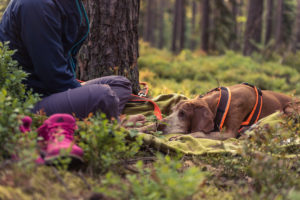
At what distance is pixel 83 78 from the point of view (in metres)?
4.52

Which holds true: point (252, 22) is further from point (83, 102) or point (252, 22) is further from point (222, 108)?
point (83, 102)

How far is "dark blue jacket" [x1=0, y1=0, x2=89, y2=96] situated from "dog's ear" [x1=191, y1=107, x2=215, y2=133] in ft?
5.29

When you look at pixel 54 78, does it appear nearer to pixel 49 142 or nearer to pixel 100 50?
pixel 49 142

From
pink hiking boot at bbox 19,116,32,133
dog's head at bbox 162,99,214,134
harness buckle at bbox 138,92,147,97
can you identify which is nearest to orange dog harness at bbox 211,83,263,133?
dog's head at bbox 162,99,214,134

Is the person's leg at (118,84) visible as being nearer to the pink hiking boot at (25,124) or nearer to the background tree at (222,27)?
the pink hiking boot at (25,124)

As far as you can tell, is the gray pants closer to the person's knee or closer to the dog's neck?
the person's knee

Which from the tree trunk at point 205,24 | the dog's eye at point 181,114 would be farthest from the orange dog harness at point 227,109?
the tree trunk at point 205,24

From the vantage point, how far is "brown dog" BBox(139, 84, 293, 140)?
394 cm

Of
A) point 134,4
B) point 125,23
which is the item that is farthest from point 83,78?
point 134,4

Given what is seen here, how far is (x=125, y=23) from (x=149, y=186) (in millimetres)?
3007

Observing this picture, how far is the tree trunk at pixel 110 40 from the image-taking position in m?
4.29

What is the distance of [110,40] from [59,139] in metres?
2.53

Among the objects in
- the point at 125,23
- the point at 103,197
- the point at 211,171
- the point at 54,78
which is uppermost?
the point at 125,23

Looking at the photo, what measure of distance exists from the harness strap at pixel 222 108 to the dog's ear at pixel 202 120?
13 centimetres
